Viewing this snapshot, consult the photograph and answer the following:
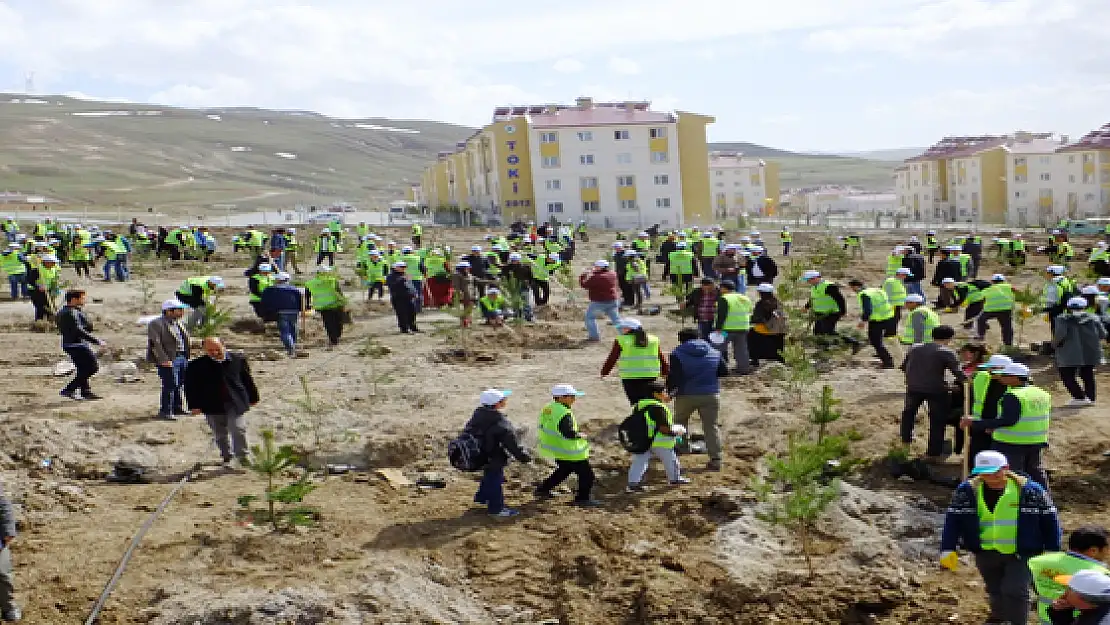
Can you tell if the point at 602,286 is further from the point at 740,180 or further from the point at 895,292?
the point at 740,180

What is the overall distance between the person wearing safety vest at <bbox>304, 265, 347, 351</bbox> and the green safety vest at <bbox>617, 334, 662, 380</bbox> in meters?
6.67

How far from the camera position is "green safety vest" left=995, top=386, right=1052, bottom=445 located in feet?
23.5

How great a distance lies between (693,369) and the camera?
376 inches

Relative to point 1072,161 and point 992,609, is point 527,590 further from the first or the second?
point 1072,161

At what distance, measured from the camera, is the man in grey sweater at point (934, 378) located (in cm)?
942

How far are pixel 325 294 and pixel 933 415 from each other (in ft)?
32.3

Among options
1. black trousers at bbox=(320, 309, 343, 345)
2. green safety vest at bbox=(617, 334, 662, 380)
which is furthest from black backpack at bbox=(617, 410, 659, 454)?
black trousers at bbox=(320, 309, 343, 345)

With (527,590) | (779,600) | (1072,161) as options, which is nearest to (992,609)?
(779,600)

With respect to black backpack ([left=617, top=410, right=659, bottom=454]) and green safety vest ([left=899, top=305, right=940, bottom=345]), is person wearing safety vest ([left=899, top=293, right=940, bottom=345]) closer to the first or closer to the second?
green safety vest ([left=899, top=305, right=940, bottom=345])

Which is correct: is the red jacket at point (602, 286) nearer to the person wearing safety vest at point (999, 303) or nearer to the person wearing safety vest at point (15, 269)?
the person wearing safety vest at point (999, 303)

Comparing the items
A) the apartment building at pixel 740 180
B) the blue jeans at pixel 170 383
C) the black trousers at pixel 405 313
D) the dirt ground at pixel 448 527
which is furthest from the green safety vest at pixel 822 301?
the apartment building at pixel 740 180

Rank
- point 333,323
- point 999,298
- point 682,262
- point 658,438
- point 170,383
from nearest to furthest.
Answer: point 658,438, point 170,383, point 999,298, point 333,323, point 682,262

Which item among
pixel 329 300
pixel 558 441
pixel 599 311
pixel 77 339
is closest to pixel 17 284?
pixel 329 300

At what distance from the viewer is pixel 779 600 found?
710 cm
